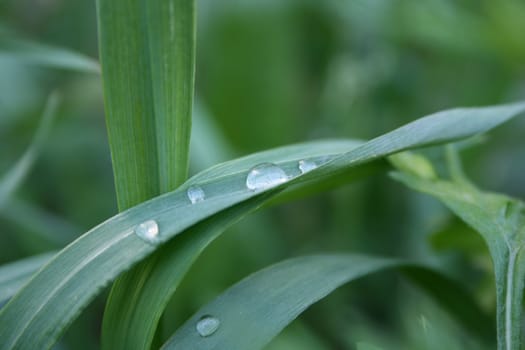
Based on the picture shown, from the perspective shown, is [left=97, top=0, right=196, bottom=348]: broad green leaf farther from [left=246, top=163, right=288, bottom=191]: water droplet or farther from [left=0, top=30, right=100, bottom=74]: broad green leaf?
[left=0, top=30, right=100, bottom=74]: broad green leaf

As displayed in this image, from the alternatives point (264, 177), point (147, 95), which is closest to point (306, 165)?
point (264, 177)

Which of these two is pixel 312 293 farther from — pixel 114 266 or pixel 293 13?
pixel 293 13

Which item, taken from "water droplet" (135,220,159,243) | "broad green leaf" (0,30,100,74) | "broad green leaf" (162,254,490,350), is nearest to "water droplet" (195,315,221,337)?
"broad green leaf" (162,254,490,350)

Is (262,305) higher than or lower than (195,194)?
lower

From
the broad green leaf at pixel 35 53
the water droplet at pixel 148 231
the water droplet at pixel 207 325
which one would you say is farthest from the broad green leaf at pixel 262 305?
the broad green leaf at pixel 35 53

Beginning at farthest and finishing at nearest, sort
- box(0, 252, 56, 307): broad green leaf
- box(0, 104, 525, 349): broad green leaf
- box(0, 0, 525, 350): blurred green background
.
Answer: box(0, 0, 525, 350): blurred green background
box(0, 252, 56, 307): broad green leaf
box(0, 104, 525, 349): broad green leaf

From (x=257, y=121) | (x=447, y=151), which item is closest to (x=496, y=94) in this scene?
(x=257, y=121)

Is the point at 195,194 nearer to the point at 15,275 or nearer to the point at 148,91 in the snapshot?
the point at 148,91
